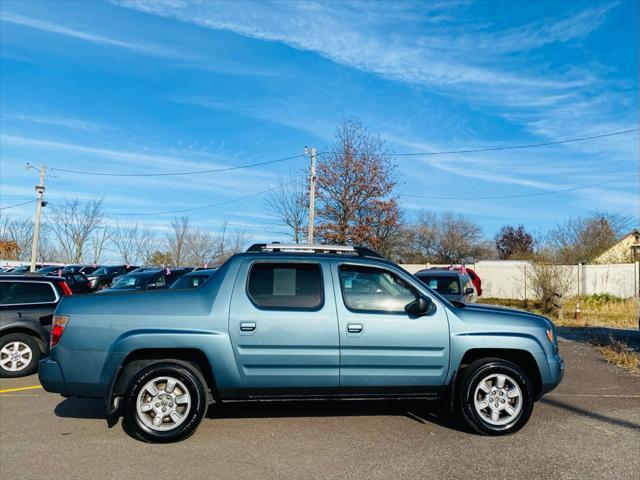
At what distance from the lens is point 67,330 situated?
5012 mm

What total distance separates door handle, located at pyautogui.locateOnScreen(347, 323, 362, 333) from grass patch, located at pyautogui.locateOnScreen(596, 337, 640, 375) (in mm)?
6040

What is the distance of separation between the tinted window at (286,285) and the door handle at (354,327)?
0.38 metres

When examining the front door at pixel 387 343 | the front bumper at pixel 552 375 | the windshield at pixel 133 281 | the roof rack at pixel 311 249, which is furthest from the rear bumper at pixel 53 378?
the windshield at pixel 133 281

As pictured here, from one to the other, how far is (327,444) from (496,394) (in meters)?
1.81

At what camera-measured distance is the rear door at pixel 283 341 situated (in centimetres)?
505

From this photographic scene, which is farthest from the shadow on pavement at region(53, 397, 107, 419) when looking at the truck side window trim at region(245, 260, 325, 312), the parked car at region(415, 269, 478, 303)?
the parked car at region(415, 269, 478, 303)

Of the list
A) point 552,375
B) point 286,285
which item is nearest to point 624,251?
point 552,375

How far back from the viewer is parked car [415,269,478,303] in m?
11.8

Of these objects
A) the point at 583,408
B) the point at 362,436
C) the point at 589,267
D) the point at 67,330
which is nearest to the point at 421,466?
the point at 362,436

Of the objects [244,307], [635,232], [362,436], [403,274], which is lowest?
[362,436]

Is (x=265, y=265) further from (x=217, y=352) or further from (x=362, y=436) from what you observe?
(x=362, y=436)

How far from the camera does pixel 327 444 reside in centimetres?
498

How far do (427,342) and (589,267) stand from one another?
2333cm

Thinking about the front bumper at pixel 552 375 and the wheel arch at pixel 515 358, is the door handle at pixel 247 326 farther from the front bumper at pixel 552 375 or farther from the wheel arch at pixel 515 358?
the front bumper at pixel 552 375
